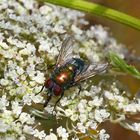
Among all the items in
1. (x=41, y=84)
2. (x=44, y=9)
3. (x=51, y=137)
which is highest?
(x=44, y=9)

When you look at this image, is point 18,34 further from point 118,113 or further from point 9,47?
point 118,113

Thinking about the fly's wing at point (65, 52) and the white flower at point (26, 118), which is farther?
the fly's wing at point (65, 52)

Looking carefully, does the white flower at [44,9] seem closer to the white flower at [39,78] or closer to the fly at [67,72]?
the fly at [67,72]

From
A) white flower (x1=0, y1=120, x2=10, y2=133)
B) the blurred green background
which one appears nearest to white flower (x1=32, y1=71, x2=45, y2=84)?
white flower (x1=0, y1=120, x2=10, y2=133)

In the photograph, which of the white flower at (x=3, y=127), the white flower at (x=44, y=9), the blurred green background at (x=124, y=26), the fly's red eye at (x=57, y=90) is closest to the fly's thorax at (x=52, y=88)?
the fly's red eye at (x=57, y=90)

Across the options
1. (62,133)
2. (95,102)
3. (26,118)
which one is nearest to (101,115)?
(95,102)

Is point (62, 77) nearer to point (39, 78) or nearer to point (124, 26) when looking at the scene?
point (39, 78)
